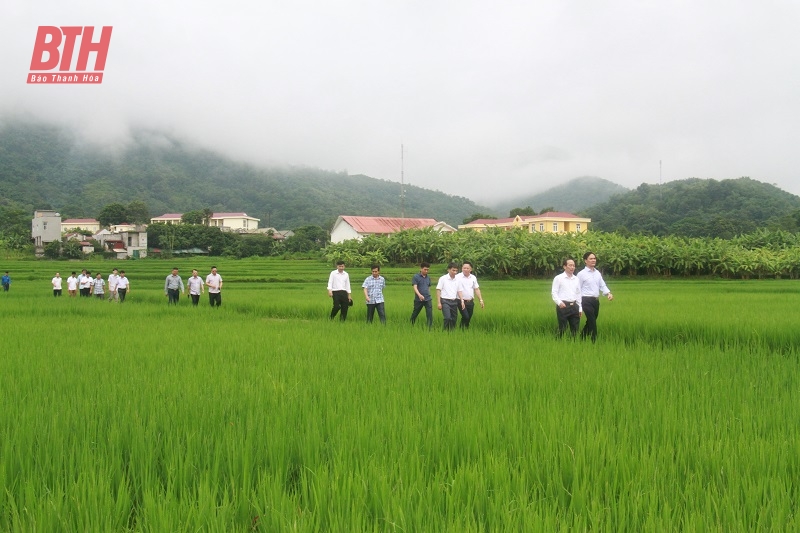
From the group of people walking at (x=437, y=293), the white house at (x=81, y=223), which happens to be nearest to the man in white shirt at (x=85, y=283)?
the group of people walking at (x=437, y=293)

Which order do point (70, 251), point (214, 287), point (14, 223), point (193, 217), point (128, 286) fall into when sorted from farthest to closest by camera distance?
point (193, 217) < point (14, 223) < point (70, 251) < point (128, 286) < point (214, 287)

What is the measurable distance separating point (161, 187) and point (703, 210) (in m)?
105

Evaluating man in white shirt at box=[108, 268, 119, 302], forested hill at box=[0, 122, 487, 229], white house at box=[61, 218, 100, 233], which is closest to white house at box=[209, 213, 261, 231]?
forested hill at box=[0, 122, 487, 229]

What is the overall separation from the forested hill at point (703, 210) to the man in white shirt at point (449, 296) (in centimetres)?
5890

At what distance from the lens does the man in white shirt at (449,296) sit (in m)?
9.98

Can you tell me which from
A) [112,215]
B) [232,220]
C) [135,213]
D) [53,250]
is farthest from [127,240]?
[232,220]

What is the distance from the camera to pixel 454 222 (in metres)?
155

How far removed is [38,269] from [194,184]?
114 metres

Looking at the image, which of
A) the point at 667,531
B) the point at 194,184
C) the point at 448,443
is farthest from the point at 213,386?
the point at 194,184

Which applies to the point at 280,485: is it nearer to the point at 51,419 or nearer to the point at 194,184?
the point at 51,419

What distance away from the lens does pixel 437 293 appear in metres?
9.90

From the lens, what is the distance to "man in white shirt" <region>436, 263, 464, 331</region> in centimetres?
998

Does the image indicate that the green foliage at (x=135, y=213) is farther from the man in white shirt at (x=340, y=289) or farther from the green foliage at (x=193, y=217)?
the man in white shirt at (x=340, y=289)

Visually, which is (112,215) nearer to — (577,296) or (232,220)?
(232,220)
